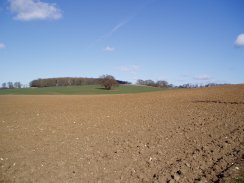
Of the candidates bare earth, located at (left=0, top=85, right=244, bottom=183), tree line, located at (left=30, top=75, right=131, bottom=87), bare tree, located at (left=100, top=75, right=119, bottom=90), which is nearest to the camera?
bare earth, located at (left=0, top=85, right=244, bottom=183)

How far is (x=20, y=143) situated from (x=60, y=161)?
12.3 feet

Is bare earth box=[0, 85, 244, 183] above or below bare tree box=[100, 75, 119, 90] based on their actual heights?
below

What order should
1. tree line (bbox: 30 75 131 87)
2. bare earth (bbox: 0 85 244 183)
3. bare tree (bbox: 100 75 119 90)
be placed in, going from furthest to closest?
tree line (bbox: 30 75 131 87), bare tree (bbox: 100 75 119 90), bare earth (bbox: 0 85 244 183)

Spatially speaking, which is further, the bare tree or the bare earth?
the bare tree

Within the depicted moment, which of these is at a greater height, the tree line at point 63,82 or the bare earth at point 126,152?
the tree line at point 63,82

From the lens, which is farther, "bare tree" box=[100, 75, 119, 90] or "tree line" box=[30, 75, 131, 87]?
"tree line" box=[30, 75, 131, 87]

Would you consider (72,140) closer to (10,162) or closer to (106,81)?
(10,162)

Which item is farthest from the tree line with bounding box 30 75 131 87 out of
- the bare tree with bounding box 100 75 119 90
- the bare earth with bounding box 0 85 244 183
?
the bare earth with bounding box 0 85 244 183

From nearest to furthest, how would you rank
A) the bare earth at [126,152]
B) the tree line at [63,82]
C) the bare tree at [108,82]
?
the bare earth at [126,152] < the bare tree at [108,82] < the tree line at [63,82]

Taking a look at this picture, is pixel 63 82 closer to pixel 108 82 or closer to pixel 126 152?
pixel 108 82

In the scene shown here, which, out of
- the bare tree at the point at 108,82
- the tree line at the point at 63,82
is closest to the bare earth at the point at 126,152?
the bare tree at the point at 108,82

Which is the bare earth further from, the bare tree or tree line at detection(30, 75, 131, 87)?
tree line at detection(30, 75, 131, 87)

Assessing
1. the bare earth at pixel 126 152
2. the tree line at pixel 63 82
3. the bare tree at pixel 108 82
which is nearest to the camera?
the bare earth at pixel 126 152

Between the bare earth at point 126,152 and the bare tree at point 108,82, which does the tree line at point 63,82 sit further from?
the bare earth at point 126,152
